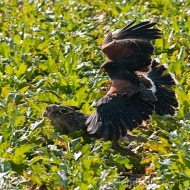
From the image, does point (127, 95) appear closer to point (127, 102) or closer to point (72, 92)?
point (127, 102)

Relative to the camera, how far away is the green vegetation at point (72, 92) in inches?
200

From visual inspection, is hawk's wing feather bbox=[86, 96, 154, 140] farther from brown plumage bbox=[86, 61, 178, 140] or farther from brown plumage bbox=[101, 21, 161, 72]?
Result: brown plumage bbox=[101, 21, 161, 72]

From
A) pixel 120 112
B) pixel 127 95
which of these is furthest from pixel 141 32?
pixel 120 112

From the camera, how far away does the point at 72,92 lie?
7.47m

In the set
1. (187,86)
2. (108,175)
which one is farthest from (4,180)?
(187,86)

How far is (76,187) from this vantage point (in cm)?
487

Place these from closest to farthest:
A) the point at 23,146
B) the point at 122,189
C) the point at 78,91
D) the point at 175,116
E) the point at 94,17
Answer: the point at 122,189 < the point at 23,146 < the point at 175,116 < the point at 78,91 < the point at 94,17

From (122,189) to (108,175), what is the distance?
0.33 meters

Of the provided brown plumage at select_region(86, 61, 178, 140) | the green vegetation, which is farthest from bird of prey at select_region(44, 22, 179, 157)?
the green vegetation

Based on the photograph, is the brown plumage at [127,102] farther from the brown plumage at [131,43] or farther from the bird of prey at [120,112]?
the brown plumage at [131,43]

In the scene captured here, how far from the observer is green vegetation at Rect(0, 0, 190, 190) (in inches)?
200

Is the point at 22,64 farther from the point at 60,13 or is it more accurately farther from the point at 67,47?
the point at 60,13

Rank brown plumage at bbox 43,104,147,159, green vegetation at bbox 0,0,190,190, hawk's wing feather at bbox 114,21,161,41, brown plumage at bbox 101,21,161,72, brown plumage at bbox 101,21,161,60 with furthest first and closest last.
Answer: hawk's wing feather at bbox 114,21,161,41, brown plumage at bbox 101,21,161,60, brown plumage at bbox 101,21,161,72, brown plumage at bbox 43,104,147,159, green vegetation at bbox 0,0,190,190

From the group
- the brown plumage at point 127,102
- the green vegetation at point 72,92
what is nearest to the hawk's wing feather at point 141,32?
the green vegetation at point 72,92
